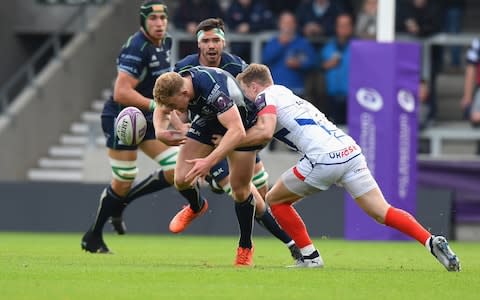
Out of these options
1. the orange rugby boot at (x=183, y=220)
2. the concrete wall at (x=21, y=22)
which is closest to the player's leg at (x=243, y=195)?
the orange rugby boot at (x=183, y=220)

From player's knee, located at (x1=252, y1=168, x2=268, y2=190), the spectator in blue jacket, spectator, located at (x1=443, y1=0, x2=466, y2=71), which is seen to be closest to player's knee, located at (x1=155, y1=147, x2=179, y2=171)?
player's knee, located at (x1=252, y1=168, x2=268, y2=190)

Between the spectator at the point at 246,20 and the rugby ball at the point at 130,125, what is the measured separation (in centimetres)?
932

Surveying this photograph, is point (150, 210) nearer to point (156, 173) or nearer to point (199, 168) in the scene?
point (156, 173)

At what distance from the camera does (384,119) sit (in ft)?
54.3

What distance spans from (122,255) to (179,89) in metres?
3.09

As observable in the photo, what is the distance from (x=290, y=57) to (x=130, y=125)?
28.2ft

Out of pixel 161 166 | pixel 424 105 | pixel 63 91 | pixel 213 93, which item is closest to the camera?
pixel 213 93

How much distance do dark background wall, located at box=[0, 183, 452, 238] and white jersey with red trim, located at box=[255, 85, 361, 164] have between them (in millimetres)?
6994

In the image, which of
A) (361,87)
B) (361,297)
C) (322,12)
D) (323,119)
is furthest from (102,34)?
(361,297)

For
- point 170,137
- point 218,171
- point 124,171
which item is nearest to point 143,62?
point 124,171

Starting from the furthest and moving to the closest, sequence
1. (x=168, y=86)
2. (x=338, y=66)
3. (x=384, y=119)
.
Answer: (x=338, y=66) < (x=384, y=119) < (x=168, y=86)

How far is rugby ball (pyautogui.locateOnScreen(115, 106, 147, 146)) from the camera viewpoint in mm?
11578

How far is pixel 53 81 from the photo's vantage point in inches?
879

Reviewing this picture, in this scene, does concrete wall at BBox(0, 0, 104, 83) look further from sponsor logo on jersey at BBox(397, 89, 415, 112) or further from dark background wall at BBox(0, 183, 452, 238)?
sponsor logo on jersey at BBox(397, 89, 415, 112)
